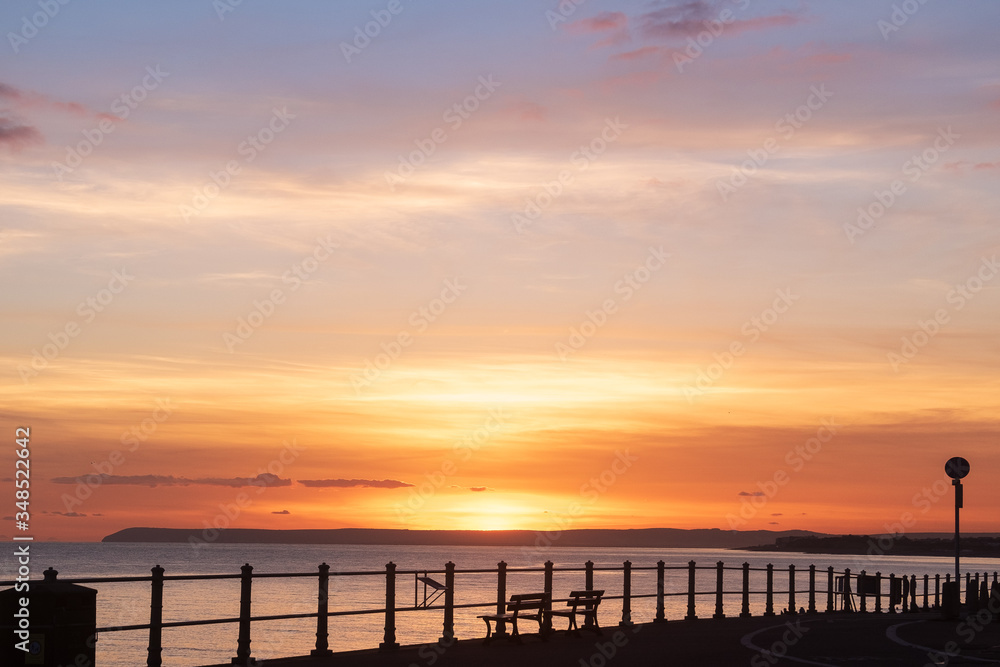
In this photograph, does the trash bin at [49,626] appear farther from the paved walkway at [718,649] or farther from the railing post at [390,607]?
the railing post at [390,607]

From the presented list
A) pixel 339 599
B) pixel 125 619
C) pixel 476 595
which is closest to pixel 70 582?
pixel 125 619

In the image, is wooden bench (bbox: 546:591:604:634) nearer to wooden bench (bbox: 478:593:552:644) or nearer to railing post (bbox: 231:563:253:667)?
wooden bench (bbox: 478:593:552:644)

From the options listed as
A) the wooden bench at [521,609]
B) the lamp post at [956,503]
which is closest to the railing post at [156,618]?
the wooden bench at [521,609]

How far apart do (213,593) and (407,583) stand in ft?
111

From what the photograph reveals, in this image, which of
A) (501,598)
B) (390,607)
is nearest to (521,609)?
(501,598)

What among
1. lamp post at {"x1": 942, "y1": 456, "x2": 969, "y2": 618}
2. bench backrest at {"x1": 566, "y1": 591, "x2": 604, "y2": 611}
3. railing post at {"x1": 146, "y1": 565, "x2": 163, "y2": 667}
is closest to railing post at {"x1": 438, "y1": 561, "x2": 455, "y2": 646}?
bench backrest at {"x1": 566, "y1": 591, "x2": 604, "y2": 611}

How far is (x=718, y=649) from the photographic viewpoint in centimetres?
1941

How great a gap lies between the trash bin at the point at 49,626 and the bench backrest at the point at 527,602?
9.03 m

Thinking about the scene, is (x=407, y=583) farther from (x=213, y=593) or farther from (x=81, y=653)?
(x=81, y=653)

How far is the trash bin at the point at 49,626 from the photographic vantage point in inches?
498

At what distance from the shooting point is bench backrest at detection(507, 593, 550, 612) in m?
20.9

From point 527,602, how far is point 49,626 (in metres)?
10.1

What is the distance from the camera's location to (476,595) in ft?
375

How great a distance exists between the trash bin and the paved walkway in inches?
147
